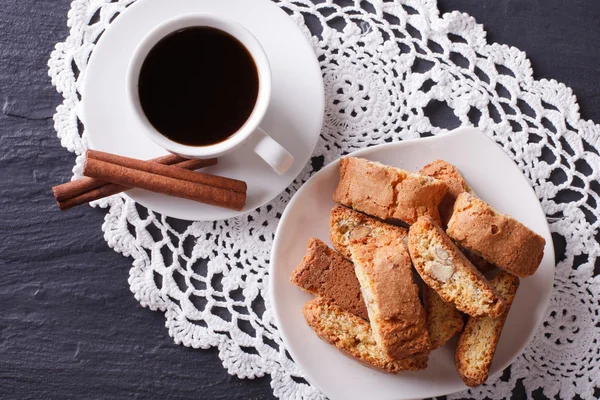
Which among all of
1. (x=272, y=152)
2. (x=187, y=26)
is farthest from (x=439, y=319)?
(x=187, y=26)

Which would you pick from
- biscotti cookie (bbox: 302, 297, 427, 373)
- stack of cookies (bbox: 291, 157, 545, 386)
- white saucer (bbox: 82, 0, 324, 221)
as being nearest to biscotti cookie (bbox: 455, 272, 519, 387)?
stack of cookies (bbox: 291, 157, 545, 386)

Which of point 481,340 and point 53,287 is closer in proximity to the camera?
point 481,340

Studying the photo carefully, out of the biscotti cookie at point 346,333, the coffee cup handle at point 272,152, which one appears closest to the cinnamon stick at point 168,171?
the coffee cup handle at point 272,152

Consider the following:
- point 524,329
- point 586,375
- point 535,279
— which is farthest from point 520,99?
point 586,375

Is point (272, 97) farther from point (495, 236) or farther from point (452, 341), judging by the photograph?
point (452, 341)

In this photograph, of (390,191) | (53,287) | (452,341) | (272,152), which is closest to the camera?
(272,152)

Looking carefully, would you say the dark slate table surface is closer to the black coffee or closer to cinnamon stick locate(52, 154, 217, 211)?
cinnamon stick locate(52, 154, 217, 211)
